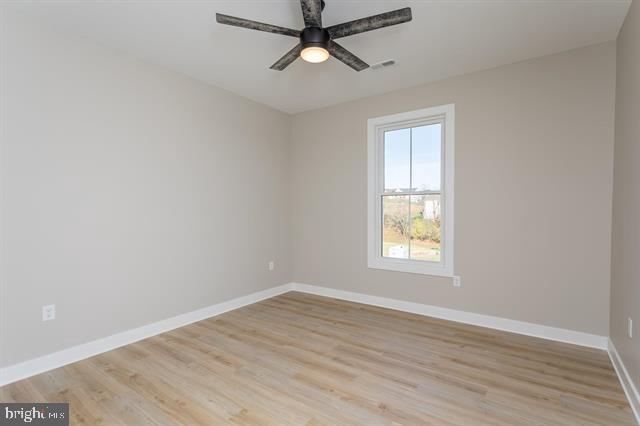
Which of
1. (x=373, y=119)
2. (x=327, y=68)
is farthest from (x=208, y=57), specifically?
(x=373, y=119)

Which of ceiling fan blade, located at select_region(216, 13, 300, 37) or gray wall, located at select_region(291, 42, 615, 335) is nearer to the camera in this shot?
ceiling fan blade, located at select_region(216, 13, 300, 37)

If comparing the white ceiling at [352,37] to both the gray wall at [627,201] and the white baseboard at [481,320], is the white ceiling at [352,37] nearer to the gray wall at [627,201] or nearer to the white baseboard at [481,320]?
the gray wall at [627,201]

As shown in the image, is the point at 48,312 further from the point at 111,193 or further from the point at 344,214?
the point at 344,214

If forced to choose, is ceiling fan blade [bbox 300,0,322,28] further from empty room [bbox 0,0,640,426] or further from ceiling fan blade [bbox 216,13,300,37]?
ceiling fan blade [bbox 216,13,300,37]

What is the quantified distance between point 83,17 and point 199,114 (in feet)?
4.34

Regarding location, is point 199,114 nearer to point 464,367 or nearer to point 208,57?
point 208,57

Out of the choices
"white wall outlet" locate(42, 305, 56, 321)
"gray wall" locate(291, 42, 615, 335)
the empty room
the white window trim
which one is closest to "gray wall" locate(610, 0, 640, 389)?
the empty room

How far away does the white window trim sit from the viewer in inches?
141

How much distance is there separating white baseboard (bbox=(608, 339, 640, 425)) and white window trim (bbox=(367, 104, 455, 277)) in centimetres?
142

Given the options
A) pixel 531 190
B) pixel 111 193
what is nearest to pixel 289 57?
pixel 111 193

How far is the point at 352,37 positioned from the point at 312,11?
810 millimetres

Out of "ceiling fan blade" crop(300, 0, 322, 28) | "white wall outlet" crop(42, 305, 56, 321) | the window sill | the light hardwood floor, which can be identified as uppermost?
"ceiling fan blade" crop(300, 0, 322, 28)

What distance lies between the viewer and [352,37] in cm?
273

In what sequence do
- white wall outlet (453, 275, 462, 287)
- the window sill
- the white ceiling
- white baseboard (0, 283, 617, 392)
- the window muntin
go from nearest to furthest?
1. the white ceiling
2. white baseboard (0, 283, 617, 392)
3. white wall outlet (453, 275, 462, 287)
4. the window sill
5. the window muntin
